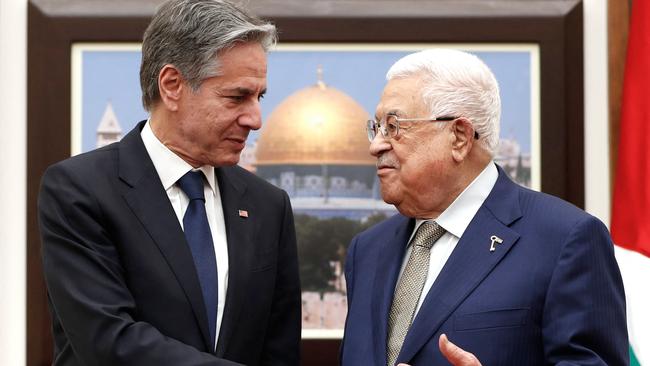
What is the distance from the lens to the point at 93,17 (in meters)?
3.55

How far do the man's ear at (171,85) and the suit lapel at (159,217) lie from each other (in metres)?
0.14

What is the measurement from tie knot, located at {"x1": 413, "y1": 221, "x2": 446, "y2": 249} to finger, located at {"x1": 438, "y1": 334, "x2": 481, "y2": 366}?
1.22 feet

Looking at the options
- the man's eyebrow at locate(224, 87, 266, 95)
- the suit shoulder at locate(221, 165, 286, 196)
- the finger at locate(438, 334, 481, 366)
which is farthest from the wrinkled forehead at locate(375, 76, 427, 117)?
the finger at locate(438, 334, 481, 366)

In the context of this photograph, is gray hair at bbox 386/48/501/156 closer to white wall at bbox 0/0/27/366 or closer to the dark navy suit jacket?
the dark navy suit jacket

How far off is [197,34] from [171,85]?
0.50 ft

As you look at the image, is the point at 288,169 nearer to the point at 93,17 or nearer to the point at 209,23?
the point at 93,17

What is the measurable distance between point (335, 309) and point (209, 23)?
138 centimetres

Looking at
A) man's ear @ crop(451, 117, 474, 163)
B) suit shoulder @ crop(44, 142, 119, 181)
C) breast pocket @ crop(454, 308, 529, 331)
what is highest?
man's ear @ crop(451, 117, 474, 163)

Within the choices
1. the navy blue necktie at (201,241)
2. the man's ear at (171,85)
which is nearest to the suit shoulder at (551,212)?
the navy blue necktie at (201,241)

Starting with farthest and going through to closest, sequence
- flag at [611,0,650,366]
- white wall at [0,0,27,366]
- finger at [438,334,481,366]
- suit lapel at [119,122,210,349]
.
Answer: white wall at [0,0,27,366], flag at [611,0,650,366], suit lapel at [119,122,210,349], finger at [438,334,481,366]

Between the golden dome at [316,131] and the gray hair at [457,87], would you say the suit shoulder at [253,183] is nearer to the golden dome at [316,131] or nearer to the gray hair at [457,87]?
the gray hair at [457,87]

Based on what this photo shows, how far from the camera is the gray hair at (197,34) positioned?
101 inches

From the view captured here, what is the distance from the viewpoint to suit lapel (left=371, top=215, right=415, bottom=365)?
2.54m

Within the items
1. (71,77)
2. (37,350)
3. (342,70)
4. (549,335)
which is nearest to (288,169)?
(342,70)
